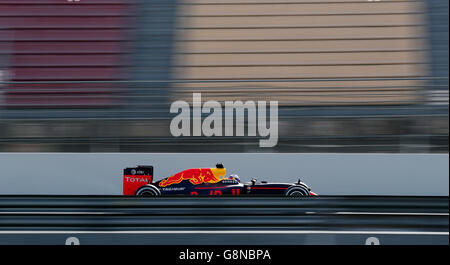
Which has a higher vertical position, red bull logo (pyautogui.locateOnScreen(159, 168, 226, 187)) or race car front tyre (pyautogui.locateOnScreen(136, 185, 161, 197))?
red bull logo (pyautogui.locateOnScreen(159, 168, 226, 187))

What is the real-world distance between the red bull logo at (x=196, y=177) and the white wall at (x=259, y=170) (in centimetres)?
22

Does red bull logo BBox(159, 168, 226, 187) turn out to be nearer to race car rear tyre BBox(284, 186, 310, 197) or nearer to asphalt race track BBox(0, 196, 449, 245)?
asphalt race track BBox(0, 196, 449, 245)

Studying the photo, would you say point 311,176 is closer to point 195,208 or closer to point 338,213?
point 338,213

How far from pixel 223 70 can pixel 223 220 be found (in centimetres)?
222

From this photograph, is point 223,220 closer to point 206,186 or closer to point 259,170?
point 206,186

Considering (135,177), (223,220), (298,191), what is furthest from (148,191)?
(298,191)

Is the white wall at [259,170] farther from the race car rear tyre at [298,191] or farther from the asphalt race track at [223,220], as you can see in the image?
the asphalt race track at [223,220]

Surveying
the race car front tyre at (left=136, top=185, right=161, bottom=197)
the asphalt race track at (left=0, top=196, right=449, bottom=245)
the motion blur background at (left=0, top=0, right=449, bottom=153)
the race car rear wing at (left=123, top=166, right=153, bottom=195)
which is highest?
the motion blur background at (left=0, top=0, right=449, bottom=153)

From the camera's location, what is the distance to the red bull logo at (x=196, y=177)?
10.7ft

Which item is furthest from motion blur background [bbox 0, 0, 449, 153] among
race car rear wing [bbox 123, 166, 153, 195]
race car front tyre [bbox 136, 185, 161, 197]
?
race car front tyre [bbox 136, 185, 161, 197]

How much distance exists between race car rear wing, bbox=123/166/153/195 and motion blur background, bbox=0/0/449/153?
0.76 feet

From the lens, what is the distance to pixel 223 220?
2762 mm

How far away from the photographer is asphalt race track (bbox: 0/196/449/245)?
2664 mm
